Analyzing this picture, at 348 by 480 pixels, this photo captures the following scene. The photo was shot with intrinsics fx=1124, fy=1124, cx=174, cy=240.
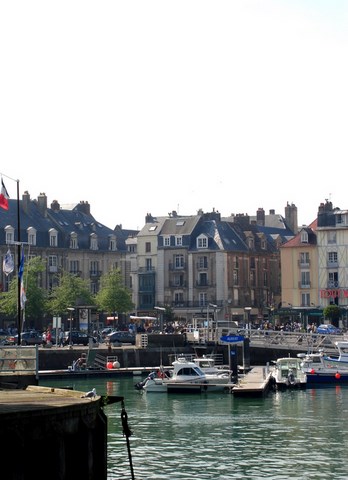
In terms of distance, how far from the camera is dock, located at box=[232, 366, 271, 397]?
69.8m

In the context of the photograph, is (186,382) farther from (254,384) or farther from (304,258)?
(304,258)

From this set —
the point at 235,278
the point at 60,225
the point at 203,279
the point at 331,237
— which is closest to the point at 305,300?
the point at 331,237

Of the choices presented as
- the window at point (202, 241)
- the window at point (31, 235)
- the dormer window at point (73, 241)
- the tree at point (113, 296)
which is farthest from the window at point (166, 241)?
the window at point (31, 235)

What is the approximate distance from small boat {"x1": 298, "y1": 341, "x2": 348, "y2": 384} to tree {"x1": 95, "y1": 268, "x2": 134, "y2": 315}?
1801 inches

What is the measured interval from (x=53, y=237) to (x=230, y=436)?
86479 mm

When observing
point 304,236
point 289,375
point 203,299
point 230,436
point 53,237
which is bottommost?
point 230,436

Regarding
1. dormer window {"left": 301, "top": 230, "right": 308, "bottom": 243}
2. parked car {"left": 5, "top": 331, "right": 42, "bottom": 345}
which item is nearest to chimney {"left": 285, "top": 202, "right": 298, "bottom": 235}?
dormer window {"left": 301, "top": 230, "right": 308, "bottom": 243}

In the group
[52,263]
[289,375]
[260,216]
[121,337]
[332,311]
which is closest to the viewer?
[289,375]

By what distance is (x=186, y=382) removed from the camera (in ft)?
246

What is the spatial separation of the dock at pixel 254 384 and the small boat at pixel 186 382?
142 centimetres

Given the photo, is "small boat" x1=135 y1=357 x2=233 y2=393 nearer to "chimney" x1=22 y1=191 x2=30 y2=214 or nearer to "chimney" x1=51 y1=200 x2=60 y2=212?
"chimney" x1=22 y1=191 x2=30 y2=214

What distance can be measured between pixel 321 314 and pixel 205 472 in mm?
87858

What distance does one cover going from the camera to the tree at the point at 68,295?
123250 millimetres

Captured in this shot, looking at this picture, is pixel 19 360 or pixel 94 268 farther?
pixel 94 268
